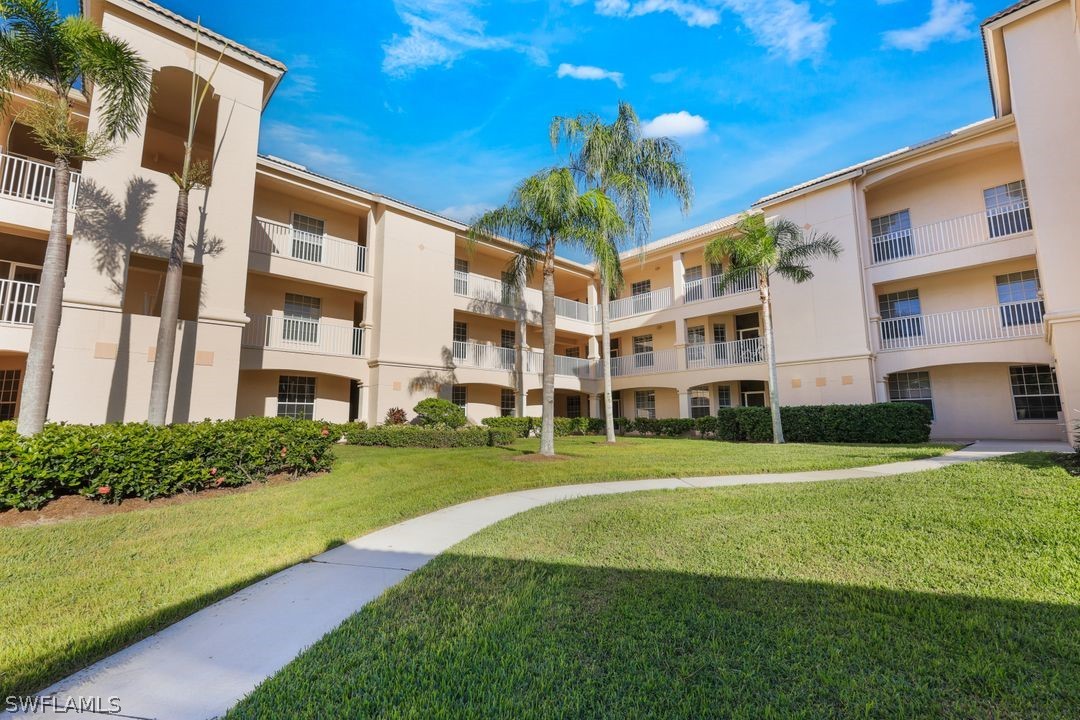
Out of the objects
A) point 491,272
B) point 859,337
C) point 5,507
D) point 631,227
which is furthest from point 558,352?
point 5,507

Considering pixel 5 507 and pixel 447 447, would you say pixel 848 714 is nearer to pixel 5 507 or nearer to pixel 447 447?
pixel 5 507

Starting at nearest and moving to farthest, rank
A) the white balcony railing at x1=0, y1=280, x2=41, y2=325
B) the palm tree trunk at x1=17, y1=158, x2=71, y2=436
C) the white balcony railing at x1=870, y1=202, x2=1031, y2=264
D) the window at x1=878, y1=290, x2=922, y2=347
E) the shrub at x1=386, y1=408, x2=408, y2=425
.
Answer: the palm tree trunk at x1=17, y1=158, x2=71, y2=436, the white balcony railing at x1=0, y1=280, x2=41, y2=325, the white balcony railing at x1=870, y1=202, x2=1031, y2=264, the shrub at x1=386, y1=408, x2=408, y2=425, the window at x1=878, y1=290, x2=922, y2=347

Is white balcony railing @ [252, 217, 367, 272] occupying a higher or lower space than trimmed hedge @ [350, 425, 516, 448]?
higher

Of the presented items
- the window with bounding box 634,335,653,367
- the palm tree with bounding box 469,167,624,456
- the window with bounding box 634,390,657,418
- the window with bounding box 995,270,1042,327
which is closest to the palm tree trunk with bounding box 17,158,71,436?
the palm tree with bounding box 469,167,624,456

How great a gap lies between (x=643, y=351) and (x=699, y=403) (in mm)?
4308

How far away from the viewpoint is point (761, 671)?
2.58 meters

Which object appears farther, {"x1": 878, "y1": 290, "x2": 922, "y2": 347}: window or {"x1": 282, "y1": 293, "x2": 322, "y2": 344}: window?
{"x1": 878, "y1": 290, "x2": 922, "y2": 347}: window

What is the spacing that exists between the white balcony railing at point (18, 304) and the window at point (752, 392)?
79.2 feet

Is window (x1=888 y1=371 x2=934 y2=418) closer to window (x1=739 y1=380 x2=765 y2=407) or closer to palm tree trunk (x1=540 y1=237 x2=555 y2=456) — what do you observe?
window (x1=739 y1=380 x2=765 y2=407)

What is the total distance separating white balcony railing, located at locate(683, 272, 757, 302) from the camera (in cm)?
2039

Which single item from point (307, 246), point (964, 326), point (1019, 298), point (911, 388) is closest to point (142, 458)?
point (307, 246)

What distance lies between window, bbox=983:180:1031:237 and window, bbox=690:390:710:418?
11855 millimetres

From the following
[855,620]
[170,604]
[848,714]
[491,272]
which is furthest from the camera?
[491,272]

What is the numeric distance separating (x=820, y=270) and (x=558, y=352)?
1424 cm
